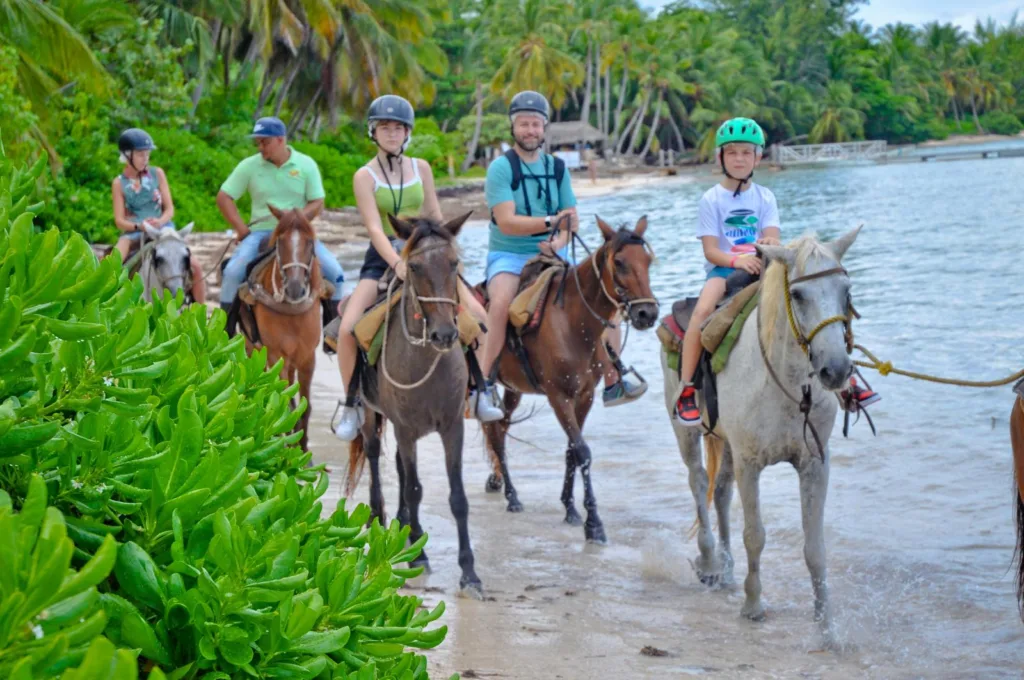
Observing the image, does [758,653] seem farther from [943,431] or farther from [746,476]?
[943,431]

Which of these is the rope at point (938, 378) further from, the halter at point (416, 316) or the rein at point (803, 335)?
the halter at point (416, 316)

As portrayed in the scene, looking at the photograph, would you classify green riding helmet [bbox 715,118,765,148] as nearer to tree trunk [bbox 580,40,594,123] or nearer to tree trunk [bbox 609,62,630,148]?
tree trunk [bbox 580,40,594,123]

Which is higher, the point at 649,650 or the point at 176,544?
the point at 176,544

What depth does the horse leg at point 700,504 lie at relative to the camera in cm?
767

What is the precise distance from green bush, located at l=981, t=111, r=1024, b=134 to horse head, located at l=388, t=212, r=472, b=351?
4123 inches

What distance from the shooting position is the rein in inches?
224

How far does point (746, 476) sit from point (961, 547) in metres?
2.66

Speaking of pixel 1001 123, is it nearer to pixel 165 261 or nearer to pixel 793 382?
pixel 165 261

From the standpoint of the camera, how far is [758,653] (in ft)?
20.7

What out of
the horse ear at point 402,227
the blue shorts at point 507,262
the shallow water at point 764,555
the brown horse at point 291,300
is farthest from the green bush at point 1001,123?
the horse ear at point 402,227

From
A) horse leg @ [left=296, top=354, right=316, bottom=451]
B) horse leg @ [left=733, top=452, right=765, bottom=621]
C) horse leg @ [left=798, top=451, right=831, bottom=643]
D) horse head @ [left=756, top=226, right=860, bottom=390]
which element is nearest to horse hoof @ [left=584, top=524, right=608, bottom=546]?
horse leg @ [left=733, top=452, right=765, bottom=621]

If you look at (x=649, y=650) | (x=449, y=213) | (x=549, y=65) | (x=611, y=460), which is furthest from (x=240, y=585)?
(x=549, y=65)

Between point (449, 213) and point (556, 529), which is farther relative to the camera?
point (449, 213)

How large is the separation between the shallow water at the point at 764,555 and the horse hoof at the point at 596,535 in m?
0.10
